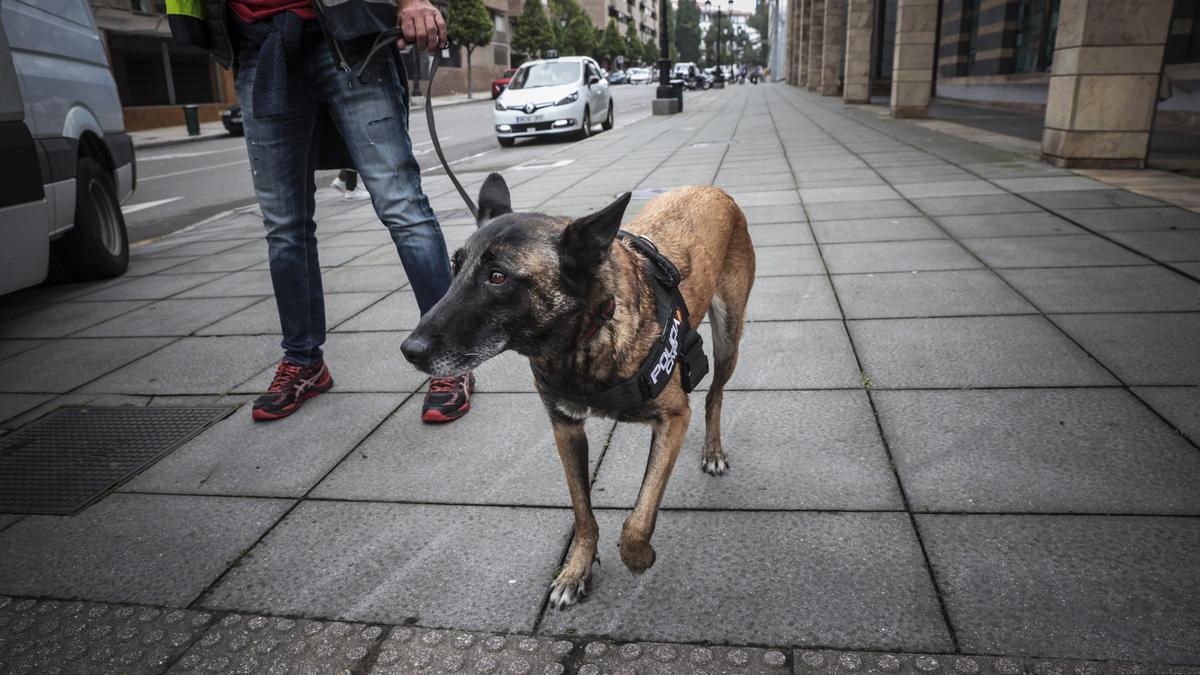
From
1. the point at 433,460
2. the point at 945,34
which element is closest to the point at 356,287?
the point at 433,460

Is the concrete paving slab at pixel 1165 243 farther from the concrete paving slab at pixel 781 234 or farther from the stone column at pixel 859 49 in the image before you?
the stone column at pixel 859 49

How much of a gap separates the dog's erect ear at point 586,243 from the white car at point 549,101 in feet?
51.7

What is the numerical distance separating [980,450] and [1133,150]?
8.32 m

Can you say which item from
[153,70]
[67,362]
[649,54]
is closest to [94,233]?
[67,362]

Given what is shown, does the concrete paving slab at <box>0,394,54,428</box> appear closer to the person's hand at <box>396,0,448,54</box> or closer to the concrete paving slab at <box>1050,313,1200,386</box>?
the person's hand at <box>396,0,448,54</box>

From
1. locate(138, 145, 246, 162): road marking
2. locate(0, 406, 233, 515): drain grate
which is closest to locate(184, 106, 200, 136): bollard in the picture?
locate(138, 145, 246, 162): road marking

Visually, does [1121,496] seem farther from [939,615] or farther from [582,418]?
[582,418]

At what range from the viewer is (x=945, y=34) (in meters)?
29.1

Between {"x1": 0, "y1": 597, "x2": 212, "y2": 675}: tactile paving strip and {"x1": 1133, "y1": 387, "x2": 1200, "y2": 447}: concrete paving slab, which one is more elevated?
{"x1": 1133, "y1": 387, "x2": 1200, "y2": 447}: concrete paving slab

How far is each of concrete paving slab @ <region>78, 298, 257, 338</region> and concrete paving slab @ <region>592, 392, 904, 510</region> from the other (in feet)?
11.4

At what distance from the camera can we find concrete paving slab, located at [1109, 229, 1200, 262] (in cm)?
513

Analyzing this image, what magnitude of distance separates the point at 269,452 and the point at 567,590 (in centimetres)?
173

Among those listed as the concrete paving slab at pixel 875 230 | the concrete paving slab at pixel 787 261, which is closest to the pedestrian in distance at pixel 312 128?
the concrete paving slab at pixel 787 261

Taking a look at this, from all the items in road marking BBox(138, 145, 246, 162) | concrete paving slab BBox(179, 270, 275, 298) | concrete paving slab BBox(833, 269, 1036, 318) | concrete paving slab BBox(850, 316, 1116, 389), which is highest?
road marking BBox(138, 145, 246, 162)
